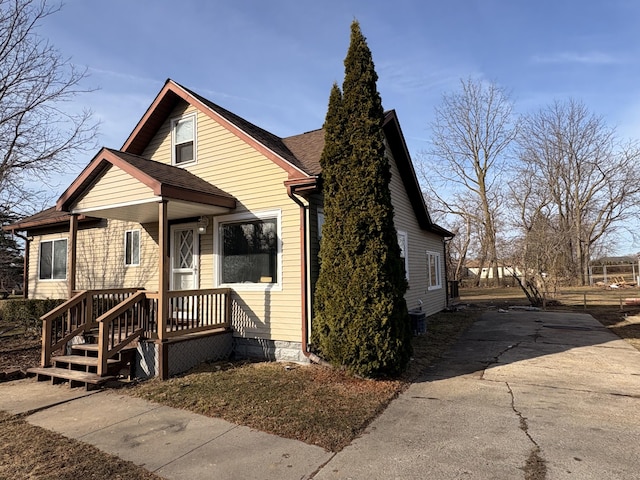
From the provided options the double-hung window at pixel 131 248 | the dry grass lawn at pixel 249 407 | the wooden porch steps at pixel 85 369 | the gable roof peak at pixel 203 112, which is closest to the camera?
the dry grass lawn at pixel 249 407

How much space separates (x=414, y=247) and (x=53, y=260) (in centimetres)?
1156

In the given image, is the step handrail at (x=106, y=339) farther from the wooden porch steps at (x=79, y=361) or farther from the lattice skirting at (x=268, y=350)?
the lattice skirting at (x=268, y=350)

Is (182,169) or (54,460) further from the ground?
(182,169)

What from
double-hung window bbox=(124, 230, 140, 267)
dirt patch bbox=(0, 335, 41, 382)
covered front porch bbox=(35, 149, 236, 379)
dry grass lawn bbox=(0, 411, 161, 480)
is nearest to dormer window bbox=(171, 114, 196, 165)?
covered front porch bbox=(35, 149, 236, 379)

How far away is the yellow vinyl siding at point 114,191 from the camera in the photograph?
6.77 m

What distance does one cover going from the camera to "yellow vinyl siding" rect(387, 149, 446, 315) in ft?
35.9

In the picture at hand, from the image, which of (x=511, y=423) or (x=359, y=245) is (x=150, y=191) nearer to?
(x=359, y=245)

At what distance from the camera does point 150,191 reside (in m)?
6.59

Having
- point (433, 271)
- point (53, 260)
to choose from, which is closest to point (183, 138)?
point (53, 260)

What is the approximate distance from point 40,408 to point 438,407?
17.2 ft

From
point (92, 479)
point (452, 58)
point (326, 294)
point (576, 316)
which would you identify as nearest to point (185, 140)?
point (326, 294)

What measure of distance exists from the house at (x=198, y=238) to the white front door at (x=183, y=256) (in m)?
0.03

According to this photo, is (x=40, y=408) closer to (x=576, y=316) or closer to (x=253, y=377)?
(x=253, y=377)

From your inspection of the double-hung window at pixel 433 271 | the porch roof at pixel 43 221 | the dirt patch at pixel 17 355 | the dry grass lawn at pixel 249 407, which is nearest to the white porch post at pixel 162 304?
the dry grass lawn at pixel 249 407
